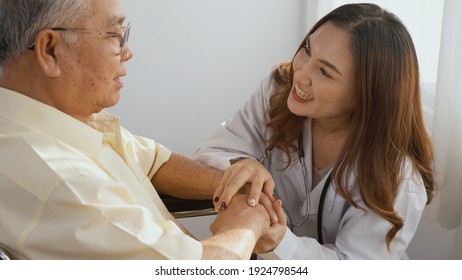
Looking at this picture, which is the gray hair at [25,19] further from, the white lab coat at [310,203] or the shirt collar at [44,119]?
the white lab coat at [310,203]

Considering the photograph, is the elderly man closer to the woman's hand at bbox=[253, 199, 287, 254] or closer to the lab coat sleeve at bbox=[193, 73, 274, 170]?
the woman's hand at bbox=[253, 199, 287, 254]

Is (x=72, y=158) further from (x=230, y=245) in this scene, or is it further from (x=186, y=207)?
(x=186, y=207)

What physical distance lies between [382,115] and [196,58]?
150cm

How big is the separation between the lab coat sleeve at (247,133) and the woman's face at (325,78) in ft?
0.77

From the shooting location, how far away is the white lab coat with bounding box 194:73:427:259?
5.64 ft

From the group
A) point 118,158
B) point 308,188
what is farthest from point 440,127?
point 118,158

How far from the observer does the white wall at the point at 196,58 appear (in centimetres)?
304

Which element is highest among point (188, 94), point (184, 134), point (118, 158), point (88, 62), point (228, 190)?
point (88, 62)

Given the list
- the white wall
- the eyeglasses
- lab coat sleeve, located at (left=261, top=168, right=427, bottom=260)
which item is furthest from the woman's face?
the white wall

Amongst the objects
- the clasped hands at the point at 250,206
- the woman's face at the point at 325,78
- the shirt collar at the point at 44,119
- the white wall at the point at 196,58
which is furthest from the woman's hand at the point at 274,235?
the white wall at the point at 196,58

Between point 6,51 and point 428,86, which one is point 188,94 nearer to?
point 428,86

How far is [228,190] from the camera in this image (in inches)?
65.9

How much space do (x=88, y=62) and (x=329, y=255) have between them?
31.8 inches

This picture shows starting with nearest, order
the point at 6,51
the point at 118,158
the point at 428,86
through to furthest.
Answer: the point at 6,51 < the point at 118,158 < the point at 428,86
